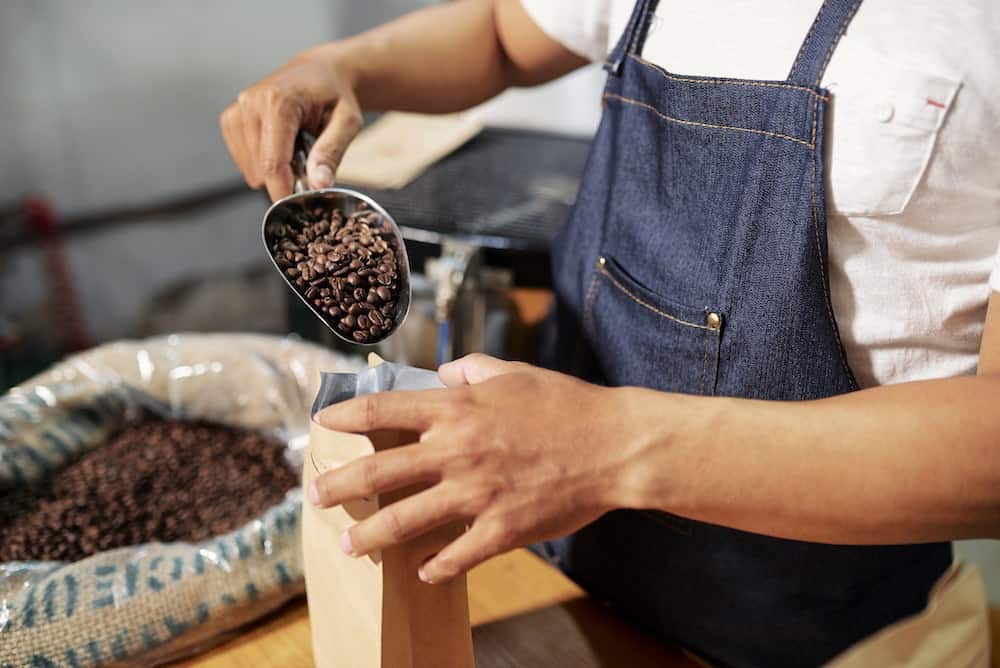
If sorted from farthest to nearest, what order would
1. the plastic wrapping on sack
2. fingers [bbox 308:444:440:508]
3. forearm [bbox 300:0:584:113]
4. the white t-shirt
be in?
forearm [bbox 300:0:584:113] < the plastic wrapping on sack < the white t-shirt < fingers [bbox 308:444:440:508]

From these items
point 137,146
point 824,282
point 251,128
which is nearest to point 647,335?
point 824,282

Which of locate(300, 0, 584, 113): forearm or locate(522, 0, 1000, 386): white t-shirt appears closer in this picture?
locate(522, 0, 1000, 386): white t-shirt

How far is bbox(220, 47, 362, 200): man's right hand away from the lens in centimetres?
93

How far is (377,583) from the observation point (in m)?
0.67

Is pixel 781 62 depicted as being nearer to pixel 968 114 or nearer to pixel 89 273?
pixel 968 114

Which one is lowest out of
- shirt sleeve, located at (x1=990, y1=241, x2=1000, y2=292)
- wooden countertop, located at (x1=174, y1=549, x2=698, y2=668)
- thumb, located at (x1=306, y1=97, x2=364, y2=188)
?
wooden countertop, located at (x1=174, y1=549, x2=698, y2=668)

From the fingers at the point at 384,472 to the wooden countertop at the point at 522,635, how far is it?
37 cm

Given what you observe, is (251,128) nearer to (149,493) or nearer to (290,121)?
(290,121)

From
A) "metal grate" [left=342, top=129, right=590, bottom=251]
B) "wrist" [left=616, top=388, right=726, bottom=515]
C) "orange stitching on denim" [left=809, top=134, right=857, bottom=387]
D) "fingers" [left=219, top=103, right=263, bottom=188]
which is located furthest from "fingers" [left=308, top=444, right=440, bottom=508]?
"metal grate" [left=342, top=129, right=590, bottom=251]

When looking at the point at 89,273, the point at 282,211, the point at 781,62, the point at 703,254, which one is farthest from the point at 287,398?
the point at 89,273

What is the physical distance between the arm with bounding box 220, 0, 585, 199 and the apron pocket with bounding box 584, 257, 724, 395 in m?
0.33

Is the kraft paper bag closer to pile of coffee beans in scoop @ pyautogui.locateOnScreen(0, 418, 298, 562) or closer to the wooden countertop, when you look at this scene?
the wooden countertop

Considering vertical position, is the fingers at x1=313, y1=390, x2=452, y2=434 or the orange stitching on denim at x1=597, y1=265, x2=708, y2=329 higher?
the fingers at x1=313, y1=390, x2=452, y2=434

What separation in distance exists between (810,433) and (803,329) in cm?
22
